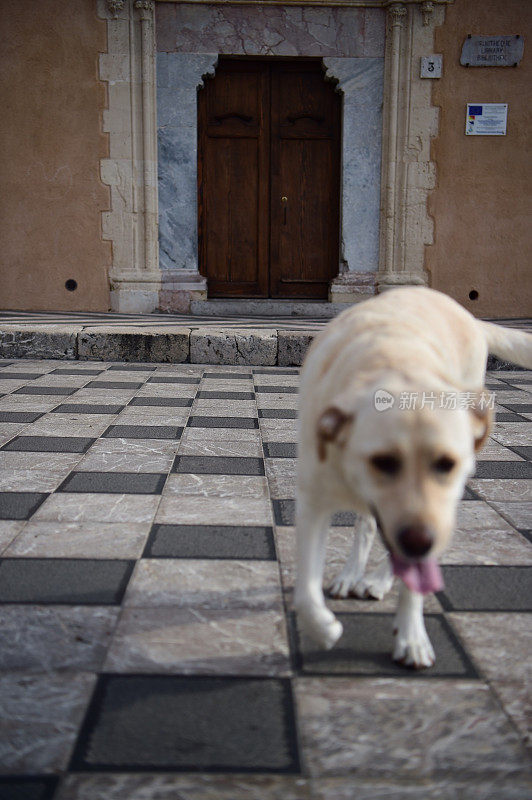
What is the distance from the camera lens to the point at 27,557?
2.50 metres

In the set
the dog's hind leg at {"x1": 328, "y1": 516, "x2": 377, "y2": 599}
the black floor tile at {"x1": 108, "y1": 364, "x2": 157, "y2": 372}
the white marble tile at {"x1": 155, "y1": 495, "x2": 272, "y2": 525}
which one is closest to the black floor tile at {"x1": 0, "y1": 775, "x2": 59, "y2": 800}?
the dog's hind leg at {"x1": 328, "y1": 516, "x2": 377, "y2": 599}

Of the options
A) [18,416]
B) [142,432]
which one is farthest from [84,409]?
[142,432]

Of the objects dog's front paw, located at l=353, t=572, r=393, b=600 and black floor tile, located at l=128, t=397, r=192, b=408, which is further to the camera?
black floor tile, located at l=128, t=397, r=192, b=408

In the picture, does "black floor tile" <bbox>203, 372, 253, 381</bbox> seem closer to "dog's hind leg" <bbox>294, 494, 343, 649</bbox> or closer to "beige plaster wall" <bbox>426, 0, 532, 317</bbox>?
"beige plaster wall" <bbox>426, 0, 532, 317</bbox>

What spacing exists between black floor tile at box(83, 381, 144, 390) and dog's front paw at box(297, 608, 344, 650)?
410 centimetres

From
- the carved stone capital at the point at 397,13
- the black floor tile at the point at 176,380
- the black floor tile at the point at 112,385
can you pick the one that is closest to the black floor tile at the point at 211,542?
the black floor tile at the point at 112,385

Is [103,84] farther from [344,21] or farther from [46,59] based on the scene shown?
[344,21]

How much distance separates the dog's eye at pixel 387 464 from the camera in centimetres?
148

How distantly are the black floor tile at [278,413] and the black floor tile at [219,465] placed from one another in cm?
99

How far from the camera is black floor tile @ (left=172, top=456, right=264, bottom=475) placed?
361 centimetres

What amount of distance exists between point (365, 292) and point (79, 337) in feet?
Result: 13.1

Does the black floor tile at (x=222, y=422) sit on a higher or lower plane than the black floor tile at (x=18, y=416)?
lower

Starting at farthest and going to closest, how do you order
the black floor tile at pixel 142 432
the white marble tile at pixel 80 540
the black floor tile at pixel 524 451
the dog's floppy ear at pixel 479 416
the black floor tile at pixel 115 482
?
1. the black floor tile at pixel 142 432
2. the black floor tile at pixel 524 451
3. the black floor tile at pixel 115 482
4. the white marble tile at pixel 80 540
5. the dog's floppy ear at pixel 479 416

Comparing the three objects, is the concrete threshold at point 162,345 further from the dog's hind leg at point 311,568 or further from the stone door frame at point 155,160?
the dog's hind leg at point 311,568
